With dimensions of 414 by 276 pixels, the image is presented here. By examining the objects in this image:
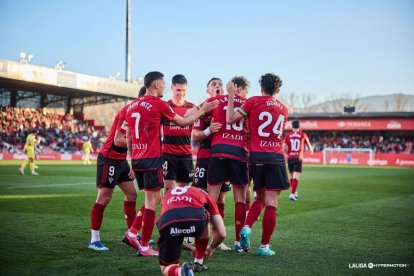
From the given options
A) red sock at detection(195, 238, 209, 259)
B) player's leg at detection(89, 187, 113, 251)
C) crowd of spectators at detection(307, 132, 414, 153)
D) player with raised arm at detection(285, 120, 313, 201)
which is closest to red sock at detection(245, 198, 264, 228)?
red sock at detection(195, 238, 209, 259)

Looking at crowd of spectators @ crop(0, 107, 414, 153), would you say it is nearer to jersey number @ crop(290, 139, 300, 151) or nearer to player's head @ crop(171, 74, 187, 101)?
jersey number @ crop(290, 139, 300, 151)

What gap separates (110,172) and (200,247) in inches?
94.2

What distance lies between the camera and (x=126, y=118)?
23.2 feet

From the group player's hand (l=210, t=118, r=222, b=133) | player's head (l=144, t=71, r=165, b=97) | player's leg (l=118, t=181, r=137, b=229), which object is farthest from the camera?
player's leg (l=118, t=181, r=137, b=229)

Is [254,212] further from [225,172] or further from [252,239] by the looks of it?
[252,239]

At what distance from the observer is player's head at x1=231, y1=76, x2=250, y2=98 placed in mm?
7551

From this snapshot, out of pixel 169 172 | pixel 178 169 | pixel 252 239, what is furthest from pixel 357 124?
pixel 169 172

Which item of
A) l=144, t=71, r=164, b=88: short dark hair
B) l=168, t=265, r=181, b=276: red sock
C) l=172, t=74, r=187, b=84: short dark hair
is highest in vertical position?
l=172, t=74, r=187, b=84: short dark hair

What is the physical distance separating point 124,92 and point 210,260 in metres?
44.3

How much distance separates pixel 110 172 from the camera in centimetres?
739

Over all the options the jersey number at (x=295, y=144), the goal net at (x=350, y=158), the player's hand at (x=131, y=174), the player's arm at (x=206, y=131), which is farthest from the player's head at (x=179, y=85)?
the goal net at (x=350, y=158)

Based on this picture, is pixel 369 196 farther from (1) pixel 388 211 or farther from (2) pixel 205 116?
(2) pixel 205 116

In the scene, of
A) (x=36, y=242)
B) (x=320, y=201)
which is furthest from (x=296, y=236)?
(x=320, y=201)

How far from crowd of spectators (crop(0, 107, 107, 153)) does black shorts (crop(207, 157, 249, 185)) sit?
38071 millimetres
